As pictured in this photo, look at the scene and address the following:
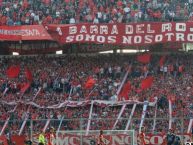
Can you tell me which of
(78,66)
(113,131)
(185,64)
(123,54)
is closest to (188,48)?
(185,64)

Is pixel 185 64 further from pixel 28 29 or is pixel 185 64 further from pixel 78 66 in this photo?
pixel 28 29

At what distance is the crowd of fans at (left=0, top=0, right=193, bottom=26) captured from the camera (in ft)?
117

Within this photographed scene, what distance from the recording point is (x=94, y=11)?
1409 inches

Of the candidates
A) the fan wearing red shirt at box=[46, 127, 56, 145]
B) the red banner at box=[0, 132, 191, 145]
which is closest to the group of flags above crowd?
the red banner at box=[0, 132, 191, 145]

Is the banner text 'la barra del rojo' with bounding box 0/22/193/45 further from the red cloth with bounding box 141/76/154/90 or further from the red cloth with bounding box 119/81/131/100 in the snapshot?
the red cloth with bounding box 119/81/131/100

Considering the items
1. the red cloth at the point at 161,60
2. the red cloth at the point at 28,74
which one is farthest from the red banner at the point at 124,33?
the red cloth at the point at 28,74

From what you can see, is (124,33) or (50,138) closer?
(50,138)

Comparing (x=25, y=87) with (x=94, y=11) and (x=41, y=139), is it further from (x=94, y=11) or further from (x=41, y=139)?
(x=41, y=139)

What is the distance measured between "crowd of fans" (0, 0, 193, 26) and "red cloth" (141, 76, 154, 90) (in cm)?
307

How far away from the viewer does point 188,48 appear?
1410 inches

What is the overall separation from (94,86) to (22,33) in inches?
177

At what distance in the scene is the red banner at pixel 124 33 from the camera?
3350 cm

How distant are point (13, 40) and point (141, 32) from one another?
21.8 ft

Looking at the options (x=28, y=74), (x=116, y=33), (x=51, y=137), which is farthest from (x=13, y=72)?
(x=51, y=137)
